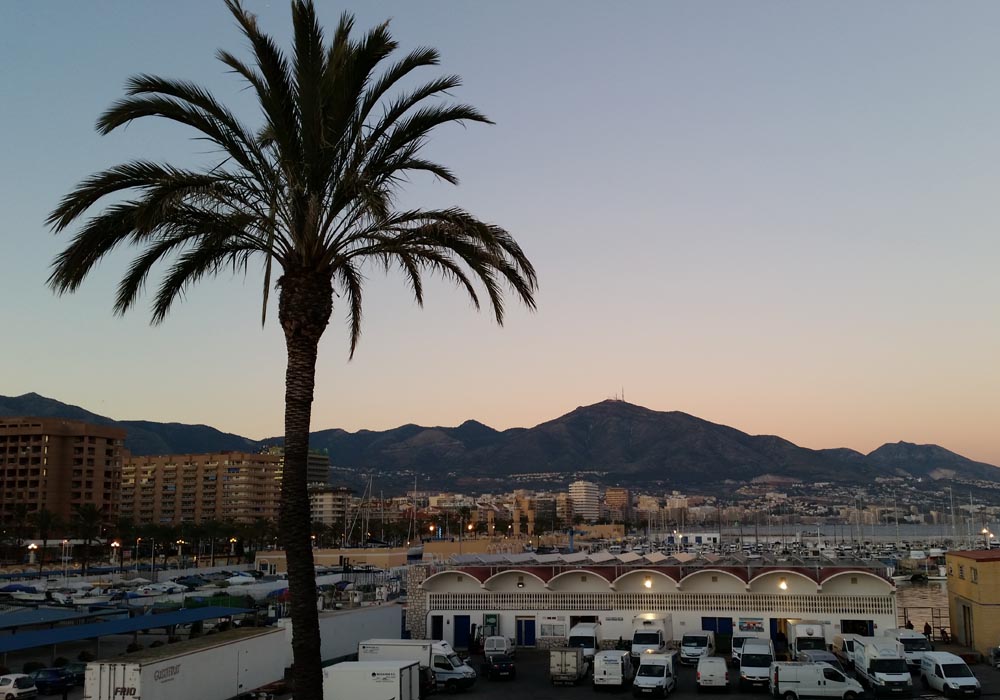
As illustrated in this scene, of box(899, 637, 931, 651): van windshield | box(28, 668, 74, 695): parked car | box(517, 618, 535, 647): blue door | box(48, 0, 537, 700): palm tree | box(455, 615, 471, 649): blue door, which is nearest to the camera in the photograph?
box(48, 0, 537, 700): palm tree

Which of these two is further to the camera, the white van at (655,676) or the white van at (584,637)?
the white van at (584,637)

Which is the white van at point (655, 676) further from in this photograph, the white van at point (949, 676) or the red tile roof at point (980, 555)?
the red tile roof at point (980, 555)

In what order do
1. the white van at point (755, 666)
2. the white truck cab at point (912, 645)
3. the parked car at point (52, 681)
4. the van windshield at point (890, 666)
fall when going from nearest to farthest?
the van windshield at point (890, 666) < the white van at point (755, 666) < the parked car at point (52, 681) < the white truck cab at point (912, 645)

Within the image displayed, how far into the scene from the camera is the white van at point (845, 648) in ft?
106

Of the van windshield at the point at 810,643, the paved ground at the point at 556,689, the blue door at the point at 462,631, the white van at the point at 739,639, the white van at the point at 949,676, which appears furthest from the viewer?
the blue door at the point at 462,631

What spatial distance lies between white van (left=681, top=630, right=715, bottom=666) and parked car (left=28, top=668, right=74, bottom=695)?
23.3 meters

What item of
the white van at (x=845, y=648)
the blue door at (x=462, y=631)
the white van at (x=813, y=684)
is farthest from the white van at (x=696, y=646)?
the blue door at (x=462, y=631)

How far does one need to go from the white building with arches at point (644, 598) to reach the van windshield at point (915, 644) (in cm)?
286

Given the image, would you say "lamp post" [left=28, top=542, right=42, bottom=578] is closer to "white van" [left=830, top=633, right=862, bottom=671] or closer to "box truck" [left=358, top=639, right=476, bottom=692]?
"box truck" [left=358, top=639, right=476, bottom=692]

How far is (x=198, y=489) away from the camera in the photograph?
194 meters

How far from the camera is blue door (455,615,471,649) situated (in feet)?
134

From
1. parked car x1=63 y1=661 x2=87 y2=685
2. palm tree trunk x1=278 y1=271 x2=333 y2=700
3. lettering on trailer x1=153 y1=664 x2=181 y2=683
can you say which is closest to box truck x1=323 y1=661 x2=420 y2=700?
lettering on trailer x1=153 y1=664 x2=181 y2=683

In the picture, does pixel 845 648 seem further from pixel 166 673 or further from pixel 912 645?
pixel 166 673

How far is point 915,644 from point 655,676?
12077mm
